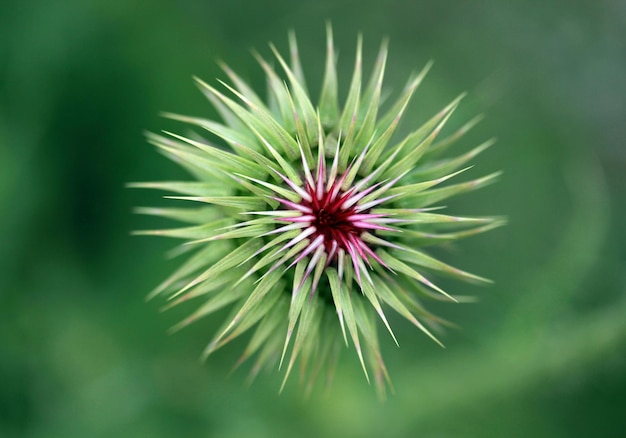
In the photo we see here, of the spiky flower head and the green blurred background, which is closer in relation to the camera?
the spiky flower head

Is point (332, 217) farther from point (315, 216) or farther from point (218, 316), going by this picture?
point (218, 316)

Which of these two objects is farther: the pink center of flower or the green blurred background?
the green blurred background

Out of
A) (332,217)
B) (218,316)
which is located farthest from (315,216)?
(218,316)

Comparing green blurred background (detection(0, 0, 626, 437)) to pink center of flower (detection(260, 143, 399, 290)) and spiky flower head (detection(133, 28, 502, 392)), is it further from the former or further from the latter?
pink center of flower (detection(260, 143, 399, 290))

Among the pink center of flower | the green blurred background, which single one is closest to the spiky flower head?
the pink center of flower

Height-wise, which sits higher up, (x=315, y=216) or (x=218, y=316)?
(x=315, y=216)

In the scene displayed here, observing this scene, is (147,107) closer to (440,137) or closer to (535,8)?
(440,137)

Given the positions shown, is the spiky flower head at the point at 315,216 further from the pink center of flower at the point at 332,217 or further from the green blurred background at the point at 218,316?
the green blurred background at the point at 218,316
